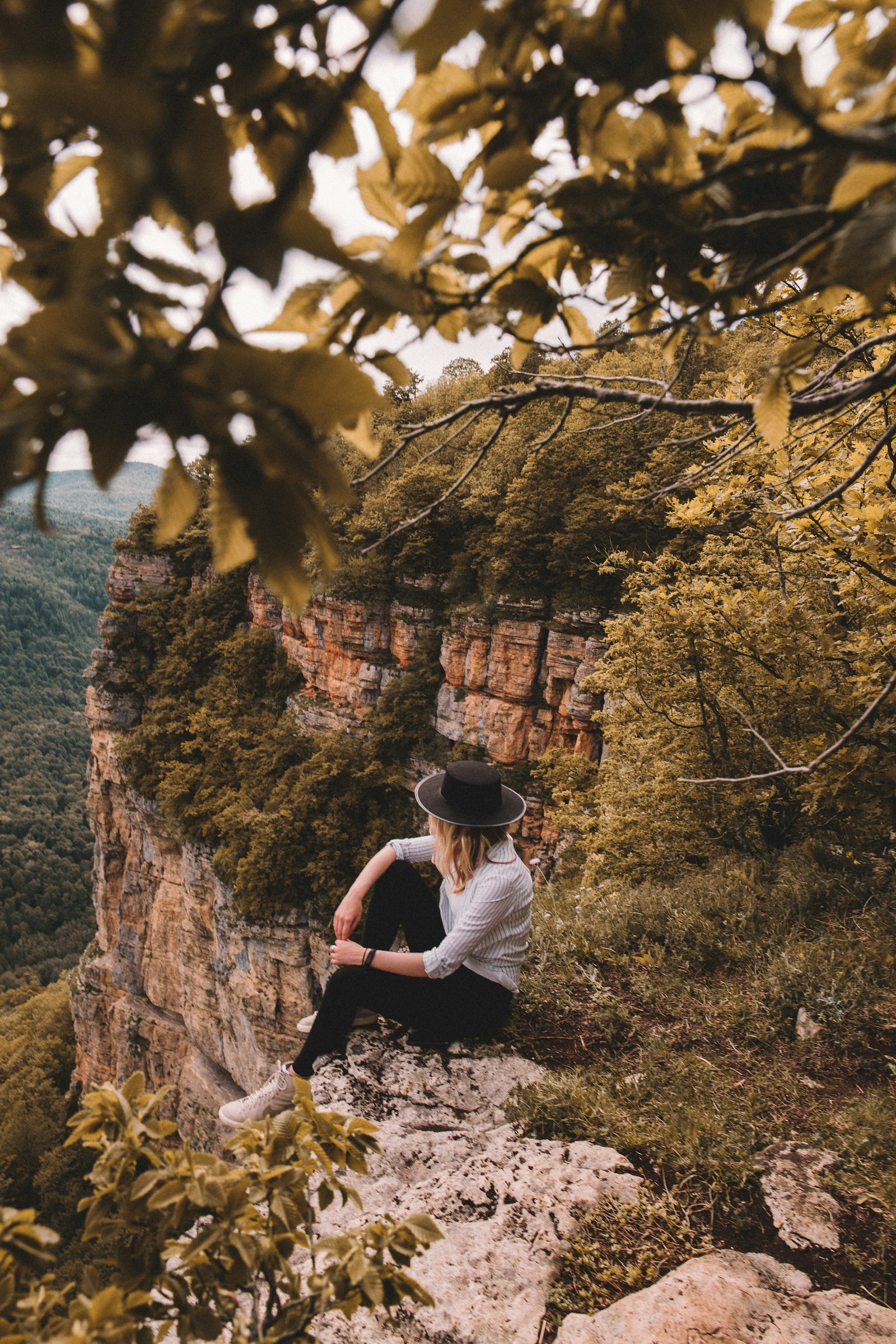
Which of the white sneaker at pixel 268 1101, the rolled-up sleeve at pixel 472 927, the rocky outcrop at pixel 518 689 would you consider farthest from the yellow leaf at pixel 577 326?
the rocky outcrop at pixel 518 689

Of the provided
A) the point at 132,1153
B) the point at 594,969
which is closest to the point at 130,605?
the point at 594,969

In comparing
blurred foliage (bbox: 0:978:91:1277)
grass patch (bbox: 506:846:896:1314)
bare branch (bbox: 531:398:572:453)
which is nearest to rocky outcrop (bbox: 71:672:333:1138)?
blurred foliage (bbox: 0:978:91:1277)

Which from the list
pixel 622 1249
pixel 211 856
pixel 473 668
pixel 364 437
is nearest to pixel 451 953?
pixel 622 1249

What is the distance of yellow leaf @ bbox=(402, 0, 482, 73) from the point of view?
18.9 inches

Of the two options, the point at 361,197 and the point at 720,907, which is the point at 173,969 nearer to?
the point at 720,907

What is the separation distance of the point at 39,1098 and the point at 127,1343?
95.8ft

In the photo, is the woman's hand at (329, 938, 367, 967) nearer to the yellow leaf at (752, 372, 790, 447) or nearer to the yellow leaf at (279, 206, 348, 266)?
the yellow leaf at (752, 372, 790, 447)

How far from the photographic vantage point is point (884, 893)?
3.48 m

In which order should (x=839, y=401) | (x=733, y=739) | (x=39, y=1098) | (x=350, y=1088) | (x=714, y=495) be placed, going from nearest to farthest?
(x=839, y=401) → (x=350, y=1088) → (x=714, y=495) → (x=733, y=739) → (x=39, y=1098)

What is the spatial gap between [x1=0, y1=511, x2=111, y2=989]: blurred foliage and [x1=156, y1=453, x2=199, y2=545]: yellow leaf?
20.1 meters

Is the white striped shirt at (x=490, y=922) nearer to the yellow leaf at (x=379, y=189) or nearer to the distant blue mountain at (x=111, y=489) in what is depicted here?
the distant blue mountain at (x=111, y=489)

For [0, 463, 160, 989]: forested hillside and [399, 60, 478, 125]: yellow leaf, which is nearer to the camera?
[399, 60, 478, 125]: yellow leaf

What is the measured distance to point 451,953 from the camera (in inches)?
94.3

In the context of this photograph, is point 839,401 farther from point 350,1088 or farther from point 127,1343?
point 350,1088
